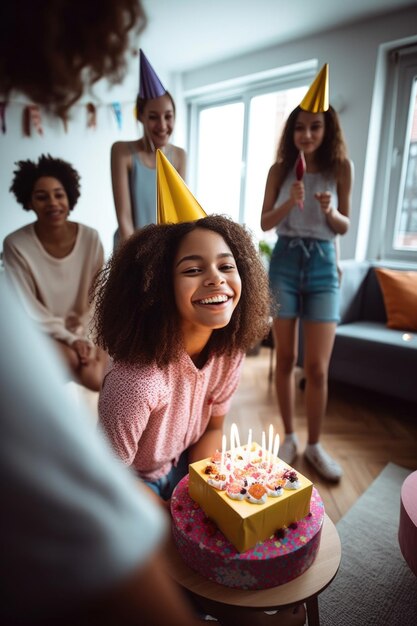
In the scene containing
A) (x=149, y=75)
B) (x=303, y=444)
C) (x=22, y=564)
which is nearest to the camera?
(x=22, y=564)

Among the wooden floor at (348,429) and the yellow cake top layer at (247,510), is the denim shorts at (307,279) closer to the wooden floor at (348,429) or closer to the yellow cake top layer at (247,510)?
the wooden floor at (348,429)

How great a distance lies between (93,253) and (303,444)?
1267mm

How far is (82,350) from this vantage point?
148 cm

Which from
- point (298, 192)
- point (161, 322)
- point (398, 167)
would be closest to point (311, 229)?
point (298, 192)

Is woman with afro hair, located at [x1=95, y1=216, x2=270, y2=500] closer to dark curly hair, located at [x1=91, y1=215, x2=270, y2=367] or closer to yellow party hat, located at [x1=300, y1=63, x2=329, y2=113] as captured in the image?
dark curly hair, located at [x1=91, y1=215, x2=270, y2=367]

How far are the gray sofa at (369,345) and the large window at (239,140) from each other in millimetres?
1529

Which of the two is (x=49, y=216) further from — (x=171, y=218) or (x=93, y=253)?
(x=171, y=218)

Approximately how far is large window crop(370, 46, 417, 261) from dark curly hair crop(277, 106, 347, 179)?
1.71 m

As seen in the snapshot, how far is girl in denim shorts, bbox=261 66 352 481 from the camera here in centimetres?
153

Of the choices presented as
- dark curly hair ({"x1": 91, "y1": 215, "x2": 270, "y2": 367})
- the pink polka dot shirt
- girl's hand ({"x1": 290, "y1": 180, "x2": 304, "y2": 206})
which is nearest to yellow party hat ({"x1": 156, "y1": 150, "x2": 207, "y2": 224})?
dark curly hair ({"x1": 91, "y1": 215, "x2": 270, "y2": 367})

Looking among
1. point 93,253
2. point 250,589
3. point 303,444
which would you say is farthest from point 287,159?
point 250,589

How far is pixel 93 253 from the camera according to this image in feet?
5.10

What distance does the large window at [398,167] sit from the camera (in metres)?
2.86

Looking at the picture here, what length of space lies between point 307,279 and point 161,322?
844 millimetres
